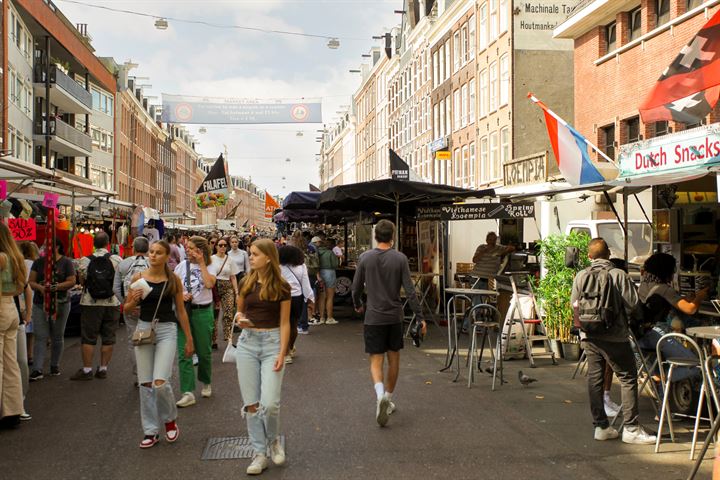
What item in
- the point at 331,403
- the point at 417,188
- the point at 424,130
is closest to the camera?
the point at 331,403

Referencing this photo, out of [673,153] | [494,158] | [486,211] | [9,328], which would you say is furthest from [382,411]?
[494,158]

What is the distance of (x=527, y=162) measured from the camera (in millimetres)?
28797

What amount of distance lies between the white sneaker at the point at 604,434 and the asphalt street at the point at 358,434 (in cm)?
8

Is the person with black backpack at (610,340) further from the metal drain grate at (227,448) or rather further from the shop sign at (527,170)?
the shop sign at (527,170)

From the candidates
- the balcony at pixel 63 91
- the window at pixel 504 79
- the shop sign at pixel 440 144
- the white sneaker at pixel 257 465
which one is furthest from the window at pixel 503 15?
the white sneaker at pixel 257 465

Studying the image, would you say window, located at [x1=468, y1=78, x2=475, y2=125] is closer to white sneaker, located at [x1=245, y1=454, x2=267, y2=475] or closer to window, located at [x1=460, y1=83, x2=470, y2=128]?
window, located at [x1=460, y1=83, x2=470, y2=128]

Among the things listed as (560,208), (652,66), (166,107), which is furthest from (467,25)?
(560,208)

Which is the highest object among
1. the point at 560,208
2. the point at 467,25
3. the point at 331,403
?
the point at 467,25

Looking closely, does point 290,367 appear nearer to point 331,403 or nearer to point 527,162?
point 331,403

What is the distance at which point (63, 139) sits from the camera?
3797cm

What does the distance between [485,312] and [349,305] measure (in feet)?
31.2

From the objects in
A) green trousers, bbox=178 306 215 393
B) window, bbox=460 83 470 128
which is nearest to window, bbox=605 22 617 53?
window, bbox=460 83 470 128

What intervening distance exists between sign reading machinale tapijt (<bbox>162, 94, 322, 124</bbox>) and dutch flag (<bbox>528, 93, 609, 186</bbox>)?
39.7 feet

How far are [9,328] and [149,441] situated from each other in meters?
1.71
